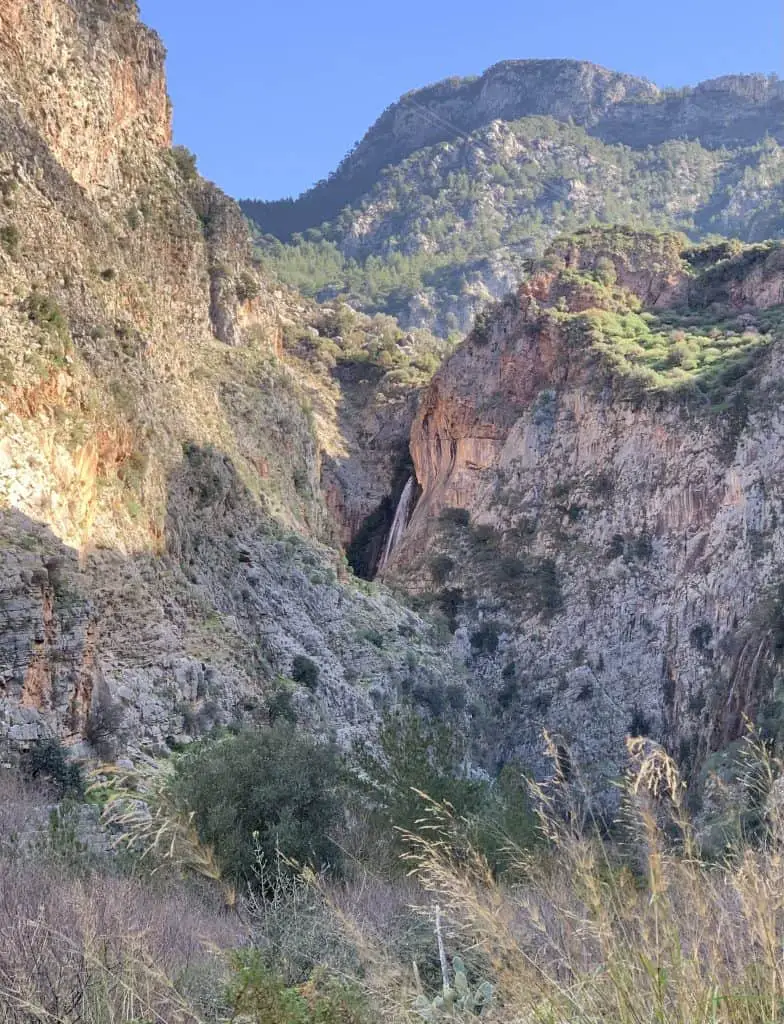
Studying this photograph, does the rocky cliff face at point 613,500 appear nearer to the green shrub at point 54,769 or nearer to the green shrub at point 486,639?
the green shrub at point 486,639

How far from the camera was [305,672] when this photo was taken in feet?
99.1

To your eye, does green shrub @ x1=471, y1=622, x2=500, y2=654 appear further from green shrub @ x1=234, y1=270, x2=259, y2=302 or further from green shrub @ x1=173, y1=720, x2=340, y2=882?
green shrub @ x1=173, y1=720, x2=340, y2=882

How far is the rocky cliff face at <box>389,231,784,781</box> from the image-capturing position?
42094 millimetres

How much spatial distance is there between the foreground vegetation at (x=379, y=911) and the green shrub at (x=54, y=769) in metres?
0.11

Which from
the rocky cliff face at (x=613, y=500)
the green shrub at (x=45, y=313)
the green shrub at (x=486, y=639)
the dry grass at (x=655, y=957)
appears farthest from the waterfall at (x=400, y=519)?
the dry grass at (x=655, y=957)

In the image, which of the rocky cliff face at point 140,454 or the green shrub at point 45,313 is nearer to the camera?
the rocky cliff face at point 140,454

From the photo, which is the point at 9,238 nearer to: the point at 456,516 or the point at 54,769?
the point at 54,769

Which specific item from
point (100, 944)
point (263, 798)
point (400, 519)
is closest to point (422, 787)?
point (263, 798)

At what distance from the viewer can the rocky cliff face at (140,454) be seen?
2136 centimetres

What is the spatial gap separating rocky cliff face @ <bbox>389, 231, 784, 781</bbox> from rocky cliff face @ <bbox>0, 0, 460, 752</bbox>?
6336 millimetres

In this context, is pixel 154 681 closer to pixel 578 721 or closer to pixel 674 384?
pixel 578 721

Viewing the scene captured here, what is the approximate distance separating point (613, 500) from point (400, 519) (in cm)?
1421

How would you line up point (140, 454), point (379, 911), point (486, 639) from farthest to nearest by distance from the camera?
point (486, 639) → point (140, 454) → point (379, 911)

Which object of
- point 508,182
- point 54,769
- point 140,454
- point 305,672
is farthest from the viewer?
point 508,182
